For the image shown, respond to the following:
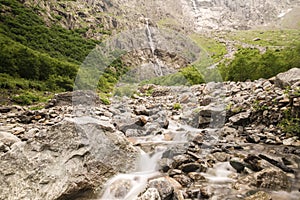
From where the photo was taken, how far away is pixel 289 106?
5.16 meters

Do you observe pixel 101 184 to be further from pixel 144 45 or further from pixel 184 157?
pixel 144 45

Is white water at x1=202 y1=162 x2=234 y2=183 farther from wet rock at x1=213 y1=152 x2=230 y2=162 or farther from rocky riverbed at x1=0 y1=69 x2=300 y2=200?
wet rock at x1=213 y1=152 x2=230 y2=162

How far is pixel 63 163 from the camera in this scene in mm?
2926

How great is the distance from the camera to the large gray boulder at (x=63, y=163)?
8.67ft

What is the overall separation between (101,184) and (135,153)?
3.13ft

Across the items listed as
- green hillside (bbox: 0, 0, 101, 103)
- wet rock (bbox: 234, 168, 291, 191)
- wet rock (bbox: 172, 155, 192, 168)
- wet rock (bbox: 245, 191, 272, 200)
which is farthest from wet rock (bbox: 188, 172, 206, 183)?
green hillside (bbox: 0, 0, 101, 103)

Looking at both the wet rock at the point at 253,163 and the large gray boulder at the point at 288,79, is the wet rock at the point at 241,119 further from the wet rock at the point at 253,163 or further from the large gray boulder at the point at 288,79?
the wet rock at the point at 253,163

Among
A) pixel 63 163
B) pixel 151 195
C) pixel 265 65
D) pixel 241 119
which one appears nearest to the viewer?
pixel 151 195

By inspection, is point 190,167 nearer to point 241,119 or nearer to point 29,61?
point 241,119

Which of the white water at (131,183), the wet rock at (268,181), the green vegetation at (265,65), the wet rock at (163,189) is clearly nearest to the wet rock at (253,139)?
the wet rock at (268,181)

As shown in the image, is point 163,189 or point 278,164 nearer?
point 163,189

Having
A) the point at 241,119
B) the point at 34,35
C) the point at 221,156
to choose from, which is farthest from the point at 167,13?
the point at 221,156

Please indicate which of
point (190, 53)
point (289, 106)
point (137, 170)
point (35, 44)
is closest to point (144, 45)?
point (190, 53)

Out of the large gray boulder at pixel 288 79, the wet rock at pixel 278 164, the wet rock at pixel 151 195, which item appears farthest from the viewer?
the large gray boulder at pixel 288 79
